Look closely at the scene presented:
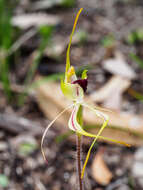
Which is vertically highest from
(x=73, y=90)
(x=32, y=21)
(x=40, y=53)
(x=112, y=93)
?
(x=32, y=21)

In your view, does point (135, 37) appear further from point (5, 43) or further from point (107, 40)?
point (5, 43)

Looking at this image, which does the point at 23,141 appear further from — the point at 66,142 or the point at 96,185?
the point at 96,185

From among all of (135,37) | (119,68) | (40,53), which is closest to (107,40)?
(135,37)

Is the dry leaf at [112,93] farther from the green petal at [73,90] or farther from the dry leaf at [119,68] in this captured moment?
the green petal at [73,90]

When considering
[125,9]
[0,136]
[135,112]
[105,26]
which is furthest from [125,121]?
[125,9]

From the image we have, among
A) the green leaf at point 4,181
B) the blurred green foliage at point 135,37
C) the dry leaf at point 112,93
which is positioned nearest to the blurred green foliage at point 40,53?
the dry leaf at point 112,93

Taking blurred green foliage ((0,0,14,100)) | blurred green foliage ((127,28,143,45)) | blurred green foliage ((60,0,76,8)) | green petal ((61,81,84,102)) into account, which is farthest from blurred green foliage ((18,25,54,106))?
blurred green foliage ((60,0,76,8))

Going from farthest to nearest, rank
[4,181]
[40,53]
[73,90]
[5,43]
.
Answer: [5,43] < [40,53] < [4,181] < [73,90]
